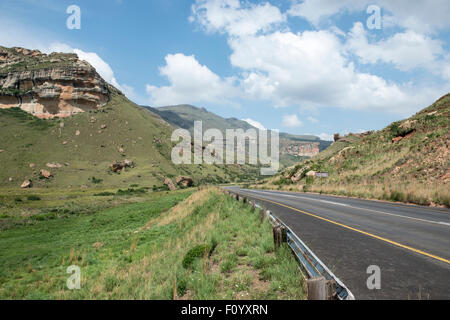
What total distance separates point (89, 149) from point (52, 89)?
1479 inches

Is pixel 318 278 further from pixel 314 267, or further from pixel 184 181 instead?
pixel 184 181

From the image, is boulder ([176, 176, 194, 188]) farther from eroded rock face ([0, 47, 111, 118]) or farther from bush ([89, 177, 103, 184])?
eroded rock face ([0, 47, 111, 118])

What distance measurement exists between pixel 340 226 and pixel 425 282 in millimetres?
4954

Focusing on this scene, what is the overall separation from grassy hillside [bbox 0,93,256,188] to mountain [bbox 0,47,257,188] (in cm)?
22

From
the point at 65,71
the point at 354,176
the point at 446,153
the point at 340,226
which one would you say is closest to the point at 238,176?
the point at 65,71

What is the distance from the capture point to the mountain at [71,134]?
68.2 meters

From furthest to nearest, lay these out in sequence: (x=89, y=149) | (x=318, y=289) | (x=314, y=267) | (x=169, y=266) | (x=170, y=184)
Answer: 1. (x=89, y=149)
2. (x=170, y=184)
3. (x=169, y=266)
4. (x=314, y=267)
5. (x=318, y=289)

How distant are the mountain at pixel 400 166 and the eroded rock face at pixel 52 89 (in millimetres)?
93677

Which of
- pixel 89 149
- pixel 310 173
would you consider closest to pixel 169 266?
pixel 310 173

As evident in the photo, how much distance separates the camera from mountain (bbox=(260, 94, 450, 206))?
58.6 feet

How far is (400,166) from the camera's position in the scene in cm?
2453

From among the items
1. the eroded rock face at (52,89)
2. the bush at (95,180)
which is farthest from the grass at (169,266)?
the eroded rock face at (52,89)

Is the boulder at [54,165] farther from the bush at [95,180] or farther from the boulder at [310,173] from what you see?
the boulder at [310,173]
